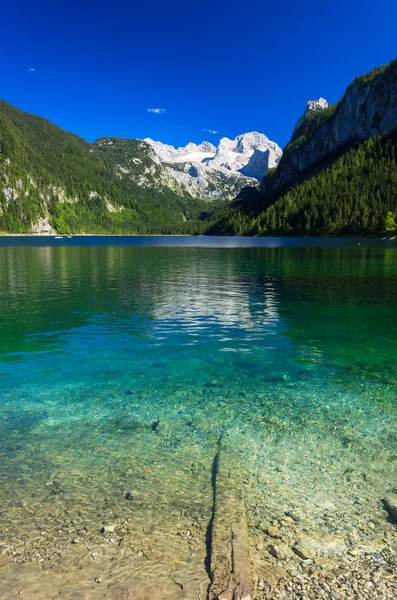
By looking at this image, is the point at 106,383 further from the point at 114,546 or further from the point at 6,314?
the point at 6,314

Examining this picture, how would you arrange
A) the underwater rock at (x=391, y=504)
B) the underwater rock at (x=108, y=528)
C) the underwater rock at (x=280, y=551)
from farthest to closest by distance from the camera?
the underwater rock at (x=391, y=504), the underwater rock at (x=108, y=528), the underwater rock at (x=280, y=551)

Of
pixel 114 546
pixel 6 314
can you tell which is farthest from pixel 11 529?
pixel 6 314

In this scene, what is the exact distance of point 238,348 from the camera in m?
23.5

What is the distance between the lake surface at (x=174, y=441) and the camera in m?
7.21

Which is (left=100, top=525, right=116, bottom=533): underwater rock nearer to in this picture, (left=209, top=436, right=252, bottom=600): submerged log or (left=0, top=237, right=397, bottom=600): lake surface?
(left=0, top=237, right=397, bottom=600): lake surface

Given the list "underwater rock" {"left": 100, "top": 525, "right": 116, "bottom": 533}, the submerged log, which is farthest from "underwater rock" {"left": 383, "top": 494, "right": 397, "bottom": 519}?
"underwater rock" {"left": 100, "top": 525, "right": 116, "bottom": 533}

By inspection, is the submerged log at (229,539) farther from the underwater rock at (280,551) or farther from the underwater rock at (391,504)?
the underwater rock at (391,504)

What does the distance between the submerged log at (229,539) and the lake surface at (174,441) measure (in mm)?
241

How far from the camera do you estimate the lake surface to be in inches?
284

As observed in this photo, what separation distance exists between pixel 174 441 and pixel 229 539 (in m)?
5.06

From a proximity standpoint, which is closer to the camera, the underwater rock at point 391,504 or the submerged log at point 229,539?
the submerged log at point 229,539

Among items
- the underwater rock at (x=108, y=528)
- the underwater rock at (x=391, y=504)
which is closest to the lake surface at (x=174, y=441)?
the underwater rock at (x=108, y=528)

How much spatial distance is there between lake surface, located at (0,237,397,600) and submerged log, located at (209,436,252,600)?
9.5 inches

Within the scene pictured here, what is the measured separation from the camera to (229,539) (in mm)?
7355
